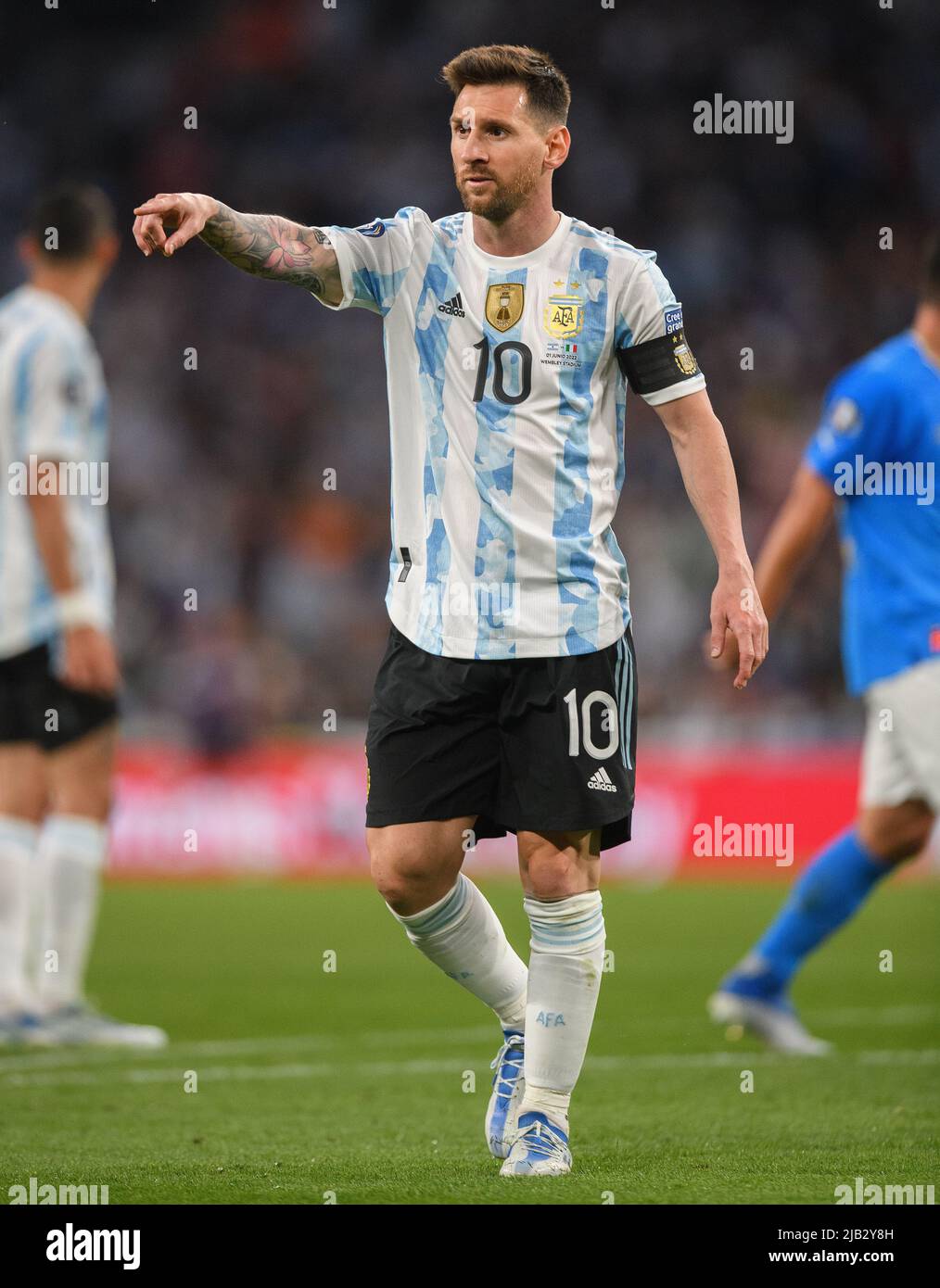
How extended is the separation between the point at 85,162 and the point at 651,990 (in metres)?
14.0

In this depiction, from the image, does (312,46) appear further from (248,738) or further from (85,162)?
(248,738)

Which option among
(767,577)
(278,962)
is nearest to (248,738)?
(278,962)

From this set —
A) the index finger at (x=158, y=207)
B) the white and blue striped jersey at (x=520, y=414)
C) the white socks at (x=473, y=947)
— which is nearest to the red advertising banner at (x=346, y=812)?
the white socks at (x=473, y=947)

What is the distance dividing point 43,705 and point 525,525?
3210mm

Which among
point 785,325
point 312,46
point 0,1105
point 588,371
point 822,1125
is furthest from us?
point 312,46

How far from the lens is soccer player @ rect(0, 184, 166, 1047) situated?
6.74m

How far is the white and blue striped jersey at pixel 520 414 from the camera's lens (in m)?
4.19

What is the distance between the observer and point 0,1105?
17.2 ft

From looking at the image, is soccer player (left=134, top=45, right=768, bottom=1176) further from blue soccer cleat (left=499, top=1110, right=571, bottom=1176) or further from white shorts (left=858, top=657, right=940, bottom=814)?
white shorts (left=858, top=657, right=940, bottom=814)

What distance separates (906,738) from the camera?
621cm

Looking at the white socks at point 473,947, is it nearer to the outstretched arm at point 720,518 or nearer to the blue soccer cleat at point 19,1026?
the outstretched arm at point 720,518

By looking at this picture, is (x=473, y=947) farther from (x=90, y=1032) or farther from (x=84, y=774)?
(x=84, y=774)

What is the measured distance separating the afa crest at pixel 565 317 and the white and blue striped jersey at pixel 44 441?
9.69 ft

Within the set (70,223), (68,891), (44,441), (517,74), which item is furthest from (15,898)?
(517,74)
